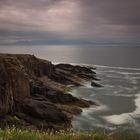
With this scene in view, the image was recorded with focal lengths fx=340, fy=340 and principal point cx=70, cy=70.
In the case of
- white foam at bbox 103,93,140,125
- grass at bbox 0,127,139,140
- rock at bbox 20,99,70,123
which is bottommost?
white foam at bbox 103,93,140,125

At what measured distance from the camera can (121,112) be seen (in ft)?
192

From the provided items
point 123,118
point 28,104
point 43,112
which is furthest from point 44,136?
point 123,118

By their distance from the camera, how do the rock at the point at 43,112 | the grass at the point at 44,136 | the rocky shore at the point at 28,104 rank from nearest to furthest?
the grass at the point at 44,136
the rocky shore at the point at 28,104
the rock at the point at 43,112

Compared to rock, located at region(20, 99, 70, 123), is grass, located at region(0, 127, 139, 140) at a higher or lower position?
higher

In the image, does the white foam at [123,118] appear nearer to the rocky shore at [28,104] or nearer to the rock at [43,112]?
the rocky shore at [28,104]

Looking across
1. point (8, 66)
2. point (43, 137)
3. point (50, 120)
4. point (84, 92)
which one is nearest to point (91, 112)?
point (50, 120)

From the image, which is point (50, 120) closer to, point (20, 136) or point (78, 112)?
point (78, 112)

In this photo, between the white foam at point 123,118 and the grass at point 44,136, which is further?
the white foam at point 123,118

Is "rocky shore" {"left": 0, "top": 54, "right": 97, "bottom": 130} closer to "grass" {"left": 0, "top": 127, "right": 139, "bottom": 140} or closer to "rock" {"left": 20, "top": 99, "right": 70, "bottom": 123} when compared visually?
"rock" {"left": 20, "top": 99, "right": 70, "bottom": 123}

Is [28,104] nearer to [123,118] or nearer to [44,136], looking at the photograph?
[123,118]

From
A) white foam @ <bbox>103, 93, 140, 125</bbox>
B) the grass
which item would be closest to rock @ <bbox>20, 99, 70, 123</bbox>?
white foam @ <bbox>103, 93, 140, 125</bbox>

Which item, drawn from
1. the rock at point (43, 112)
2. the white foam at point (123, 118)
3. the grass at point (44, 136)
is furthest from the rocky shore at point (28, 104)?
the grass at point (44, 136)

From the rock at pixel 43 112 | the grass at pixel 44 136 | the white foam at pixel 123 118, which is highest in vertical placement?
the grass at pixel 44 136

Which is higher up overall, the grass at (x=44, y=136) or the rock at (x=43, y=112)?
the grass at (x=44, y=136)
